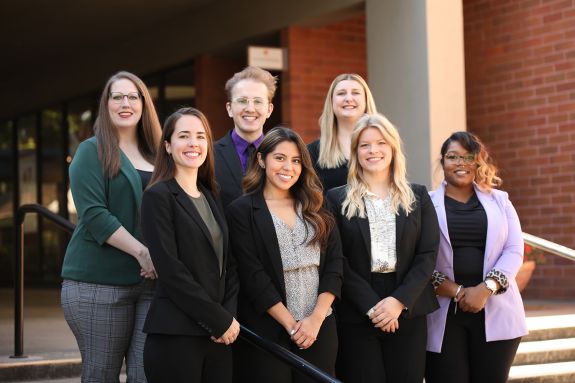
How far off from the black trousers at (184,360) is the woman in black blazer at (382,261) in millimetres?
→ 695

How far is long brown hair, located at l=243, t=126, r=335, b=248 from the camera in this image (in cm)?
396

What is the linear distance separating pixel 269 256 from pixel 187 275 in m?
0.45

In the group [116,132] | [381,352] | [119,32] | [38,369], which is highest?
[119,32]

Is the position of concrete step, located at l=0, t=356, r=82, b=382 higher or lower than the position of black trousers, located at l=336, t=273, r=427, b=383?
lower

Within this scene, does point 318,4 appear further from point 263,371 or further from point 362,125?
point 263,371

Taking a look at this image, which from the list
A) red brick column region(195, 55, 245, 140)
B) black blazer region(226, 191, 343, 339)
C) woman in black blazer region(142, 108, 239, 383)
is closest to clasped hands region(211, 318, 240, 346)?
woman in black blazer region(142, 108, 239, 383)

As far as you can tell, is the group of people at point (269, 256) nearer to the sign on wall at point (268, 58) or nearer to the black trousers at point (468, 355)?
the black trousers at point (468, 355)

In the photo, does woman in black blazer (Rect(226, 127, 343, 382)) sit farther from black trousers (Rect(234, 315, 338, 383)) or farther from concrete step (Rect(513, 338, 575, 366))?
concrete step (Rect(513, 338, 575, 366))

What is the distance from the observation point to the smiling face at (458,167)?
176 inches

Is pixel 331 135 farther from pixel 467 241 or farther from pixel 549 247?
pixel 549 247

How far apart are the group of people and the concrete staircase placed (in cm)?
175

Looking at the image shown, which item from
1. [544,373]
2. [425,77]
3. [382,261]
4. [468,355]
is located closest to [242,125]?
[382,261]

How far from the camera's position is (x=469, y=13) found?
9961mm

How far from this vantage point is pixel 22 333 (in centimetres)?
613
